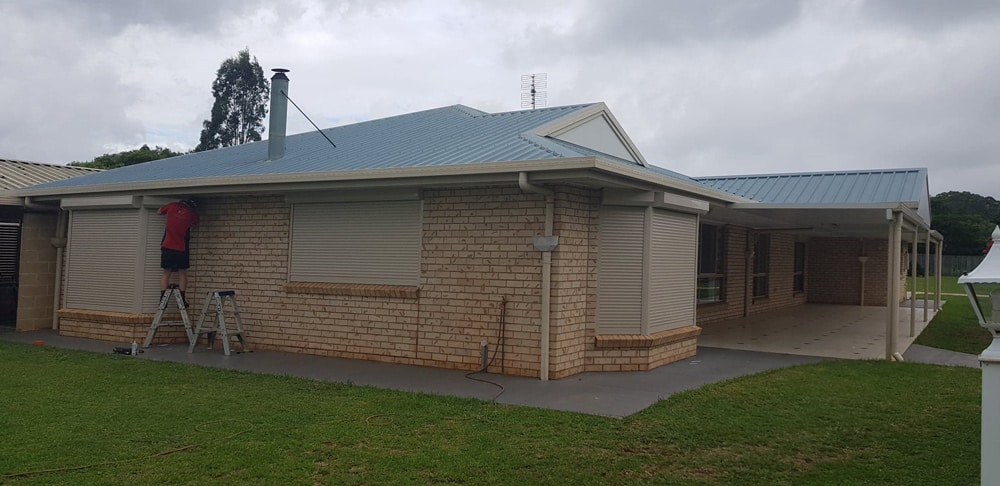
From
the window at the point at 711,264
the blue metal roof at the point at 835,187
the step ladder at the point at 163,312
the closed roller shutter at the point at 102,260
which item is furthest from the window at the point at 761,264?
the closed roller shutter at the point at 102,260

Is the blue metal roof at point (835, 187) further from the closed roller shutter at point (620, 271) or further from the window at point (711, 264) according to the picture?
the closed roller shutter at point (620, 271)

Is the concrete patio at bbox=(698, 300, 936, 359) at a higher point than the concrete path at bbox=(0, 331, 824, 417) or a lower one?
higher

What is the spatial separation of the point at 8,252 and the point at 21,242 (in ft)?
7.45

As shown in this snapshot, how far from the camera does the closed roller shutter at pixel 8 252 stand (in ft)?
48.4

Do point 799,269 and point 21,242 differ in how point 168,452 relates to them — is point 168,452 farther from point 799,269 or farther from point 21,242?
point 799,269

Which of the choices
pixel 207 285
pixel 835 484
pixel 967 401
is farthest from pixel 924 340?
pixel 207 285

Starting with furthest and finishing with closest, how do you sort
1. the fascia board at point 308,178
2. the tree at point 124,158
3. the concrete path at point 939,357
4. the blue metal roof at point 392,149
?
the tree at point 124,158, the concrete path at point 939,357, the blue metal roof at point 392,149, the fascia board at point 308,178

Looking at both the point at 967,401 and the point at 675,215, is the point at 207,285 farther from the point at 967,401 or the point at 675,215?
the point at 967,401

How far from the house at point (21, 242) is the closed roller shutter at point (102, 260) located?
1.03 meters

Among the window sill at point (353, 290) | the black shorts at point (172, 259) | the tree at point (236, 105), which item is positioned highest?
the tree at point (236, 105)

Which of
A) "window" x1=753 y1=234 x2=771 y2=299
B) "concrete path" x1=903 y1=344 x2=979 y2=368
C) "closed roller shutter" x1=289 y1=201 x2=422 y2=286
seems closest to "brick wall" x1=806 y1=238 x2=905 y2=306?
"window" x1=753 y1=234 x2=771 y2=299

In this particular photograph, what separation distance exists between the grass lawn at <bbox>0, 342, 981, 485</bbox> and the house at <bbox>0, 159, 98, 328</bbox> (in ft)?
17.1

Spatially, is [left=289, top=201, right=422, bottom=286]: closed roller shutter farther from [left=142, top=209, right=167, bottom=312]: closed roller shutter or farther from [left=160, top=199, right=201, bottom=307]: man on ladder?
[left=142, top=209, right=167, bottom=312]: closed roller shutter

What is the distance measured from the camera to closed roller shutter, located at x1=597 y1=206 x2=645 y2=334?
31.4ft
